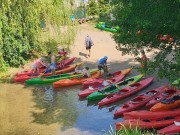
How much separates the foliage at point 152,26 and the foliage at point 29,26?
317 inches

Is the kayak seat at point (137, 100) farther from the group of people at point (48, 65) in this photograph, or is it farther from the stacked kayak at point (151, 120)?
the group of people at point (48, 65)

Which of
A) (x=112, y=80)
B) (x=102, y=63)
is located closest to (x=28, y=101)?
(x=112, y=80)

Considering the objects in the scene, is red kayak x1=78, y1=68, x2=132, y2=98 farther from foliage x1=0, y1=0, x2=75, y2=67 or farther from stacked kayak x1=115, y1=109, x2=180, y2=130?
foliage x1=0, y1=0, x2=75, y2=67

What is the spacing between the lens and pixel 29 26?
751 inches

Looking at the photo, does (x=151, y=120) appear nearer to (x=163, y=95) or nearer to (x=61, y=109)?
(x=163, y=95)

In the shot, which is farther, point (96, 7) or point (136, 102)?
point (96, 7)

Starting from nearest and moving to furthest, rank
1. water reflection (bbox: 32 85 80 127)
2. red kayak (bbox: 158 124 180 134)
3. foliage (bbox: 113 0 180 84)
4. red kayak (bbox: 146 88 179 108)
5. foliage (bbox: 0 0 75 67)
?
foliage (bbox: 113 0 180 84) < red kayak (bbox: 158 124 180 134) < red kayak (bbox: 146 88 179 108) < water reflection (bbox: 32 85 80 127) < foliage (bbox: 0 0 75 67)

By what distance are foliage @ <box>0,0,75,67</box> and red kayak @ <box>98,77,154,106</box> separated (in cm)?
610

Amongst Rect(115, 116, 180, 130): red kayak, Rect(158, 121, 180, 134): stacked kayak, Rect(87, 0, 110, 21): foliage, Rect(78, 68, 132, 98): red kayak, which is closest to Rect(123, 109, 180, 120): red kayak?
Rect(115, 116, 180, 130): red kayak

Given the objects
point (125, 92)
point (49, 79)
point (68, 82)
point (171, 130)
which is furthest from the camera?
point (49, 79)

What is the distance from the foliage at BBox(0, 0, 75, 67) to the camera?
59.5 feet

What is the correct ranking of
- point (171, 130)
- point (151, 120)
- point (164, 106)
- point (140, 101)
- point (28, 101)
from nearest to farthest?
point (171, 130) → point (151, 120) → point (164, 106) → point (140, 101) → point (28, 101)

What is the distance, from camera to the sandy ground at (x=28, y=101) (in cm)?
1220

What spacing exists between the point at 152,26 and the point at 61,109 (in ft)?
18.9
